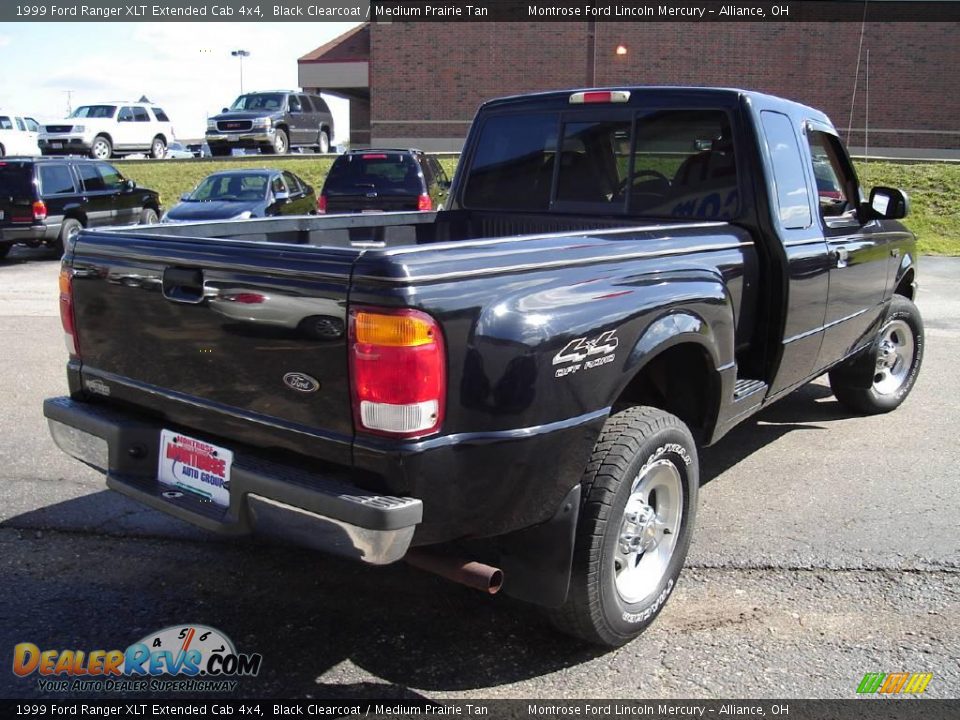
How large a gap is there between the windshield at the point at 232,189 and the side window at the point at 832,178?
1160 cm

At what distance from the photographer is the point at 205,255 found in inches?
110

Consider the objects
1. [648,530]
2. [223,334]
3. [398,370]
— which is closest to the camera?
[398,370]

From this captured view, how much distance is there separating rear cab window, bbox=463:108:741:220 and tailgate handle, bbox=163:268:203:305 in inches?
93.1

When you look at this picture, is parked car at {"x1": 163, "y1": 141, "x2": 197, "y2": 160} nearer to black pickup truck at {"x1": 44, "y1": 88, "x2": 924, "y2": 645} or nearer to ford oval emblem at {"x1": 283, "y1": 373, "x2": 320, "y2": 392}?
black pickup truck at {"x1": 44, "y1": 88, "x2": 924, "y2": 645}

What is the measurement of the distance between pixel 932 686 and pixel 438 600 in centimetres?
181

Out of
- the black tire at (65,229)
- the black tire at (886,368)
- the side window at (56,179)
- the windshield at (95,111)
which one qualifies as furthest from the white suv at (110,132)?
the black tire at (886,368)

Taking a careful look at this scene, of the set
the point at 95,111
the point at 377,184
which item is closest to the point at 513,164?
the point at 377,184

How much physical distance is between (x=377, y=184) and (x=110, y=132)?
51.5 ft

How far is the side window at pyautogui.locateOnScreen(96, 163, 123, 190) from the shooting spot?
1589cm

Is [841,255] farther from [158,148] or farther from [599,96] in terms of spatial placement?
[158,148]

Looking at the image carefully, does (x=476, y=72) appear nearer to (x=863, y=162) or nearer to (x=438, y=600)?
(x=863, y=162)

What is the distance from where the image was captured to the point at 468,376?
2504mm

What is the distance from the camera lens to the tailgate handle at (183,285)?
9.21 feet

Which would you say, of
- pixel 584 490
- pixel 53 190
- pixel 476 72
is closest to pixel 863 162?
pixel 476 72
